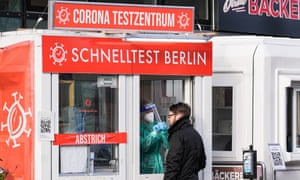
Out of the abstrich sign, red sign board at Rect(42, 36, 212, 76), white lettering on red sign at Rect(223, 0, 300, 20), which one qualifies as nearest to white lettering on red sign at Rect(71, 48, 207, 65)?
red sign board at Rect(42, 36, 212, 76)

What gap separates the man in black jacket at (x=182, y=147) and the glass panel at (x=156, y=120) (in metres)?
0.40

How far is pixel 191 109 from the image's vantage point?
7547mm

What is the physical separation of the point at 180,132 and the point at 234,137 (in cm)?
151

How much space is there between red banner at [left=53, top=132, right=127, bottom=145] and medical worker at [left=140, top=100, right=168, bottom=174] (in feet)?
1.06

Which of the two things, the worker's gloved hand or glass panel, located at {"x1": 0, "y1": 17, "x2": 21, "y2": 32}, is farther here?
glass panel, located at {"x1": 0, "y1": 17, "x2": 21, "y2": 32}

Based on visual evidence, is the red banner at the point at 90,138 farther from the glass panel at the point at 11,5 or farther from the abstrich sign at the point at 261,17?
the abstrich sign at the point at 261,17

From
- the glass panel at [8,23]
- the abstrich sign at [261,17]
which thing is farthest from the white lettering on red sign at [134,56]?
the abstrich sign at [261,17]

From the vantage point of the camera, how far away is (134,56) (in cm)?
722

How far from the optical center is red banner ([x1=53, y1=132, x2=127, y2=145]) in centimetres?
692

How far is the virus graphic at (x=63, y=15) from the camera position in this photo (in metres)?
7.05

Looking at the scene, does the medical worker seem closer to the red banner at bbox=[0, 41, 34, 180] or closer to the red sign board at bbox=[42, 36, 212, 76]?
the red sign board at bbox=[42, 36, 212, 76]

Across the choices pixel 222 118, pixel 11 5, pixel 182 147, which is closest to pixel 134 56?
pixel 182 147

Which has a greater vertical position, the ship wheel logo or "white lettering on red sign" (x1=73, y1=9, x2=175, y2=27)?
"white lettering on red sign" (x1=73, y1=9, x2=175, y2=27)

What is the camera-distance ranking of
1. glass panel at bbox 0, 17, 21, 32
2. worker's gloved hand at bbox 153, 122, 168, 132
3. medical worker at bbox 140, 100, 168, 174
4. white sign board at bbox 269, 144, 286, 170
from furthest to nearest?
1. glass panel at bbox 0, 17, 21, 32
2. white sign board at bbox 269, 144, 286, 170
3. worker's gloved hand at bbox 153, 122, 168, 132
4. medical worker at bbox 140, 100, 168, 174
